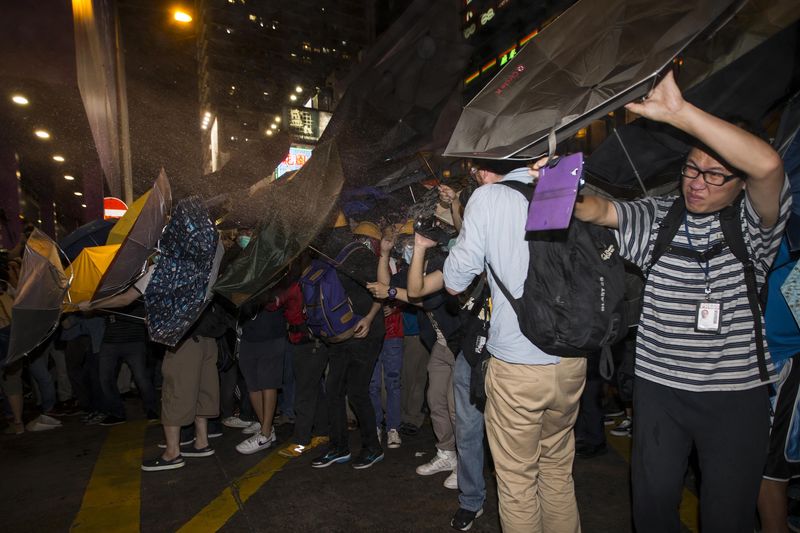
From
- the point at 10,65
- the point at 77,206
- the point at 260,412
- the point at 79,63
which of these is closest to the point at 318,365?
the point at 260,412

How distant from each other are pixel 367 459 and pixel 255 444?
3.87ft

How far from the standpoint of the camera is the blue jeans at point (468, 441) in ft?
9.32

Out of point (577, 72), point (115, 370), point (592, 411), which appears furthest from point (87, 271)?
point (592, 411)

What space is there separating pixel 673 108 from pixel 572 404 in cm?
132

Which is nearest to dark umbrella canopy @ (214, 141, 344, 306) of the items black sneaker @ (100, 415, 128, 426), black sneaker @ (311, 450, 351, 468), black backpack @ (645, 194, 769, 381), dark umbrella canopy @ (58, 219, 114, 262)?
black sneaker @ (311, 450, 351, 468)

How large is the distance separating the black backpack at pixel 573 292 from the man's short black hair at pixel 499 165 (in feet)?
1.89

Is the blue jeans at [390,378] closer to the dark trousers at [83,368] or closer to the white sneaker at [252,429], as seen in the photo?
the white sneaker at [252,429]

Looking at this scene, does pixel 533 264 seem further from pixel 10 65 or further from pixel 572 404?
pixel 10 65

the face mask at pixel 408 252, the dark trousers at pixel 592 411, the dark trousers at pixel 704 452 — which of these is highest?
the face mask at pixel 408 252

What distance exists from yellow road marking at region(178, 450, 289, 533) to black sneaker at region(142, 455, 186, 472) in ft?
2.14

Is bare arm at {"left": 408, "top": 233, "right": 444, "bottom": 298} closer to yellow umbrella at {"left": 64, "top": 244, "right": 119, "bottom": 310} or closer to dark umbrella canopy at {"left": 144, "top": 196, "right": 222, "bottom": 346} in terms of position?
dark umbrella canopy at {"left": 144, "top": 196, "right": 222, "bottom": 346}

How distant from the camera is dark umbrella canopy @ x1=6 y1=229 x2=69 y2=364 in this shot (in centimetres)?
376

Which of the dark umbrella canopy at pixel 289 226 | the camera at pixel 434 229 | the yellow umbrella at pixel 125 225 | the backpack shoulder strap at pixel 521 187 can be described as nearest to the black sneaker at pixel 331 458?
the dark umbrella canopy at pixel 289 226

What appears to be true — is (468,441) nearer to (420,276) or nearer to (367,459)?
(420,276)
